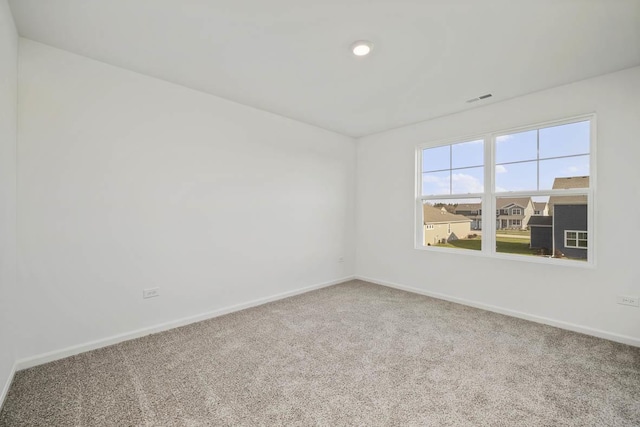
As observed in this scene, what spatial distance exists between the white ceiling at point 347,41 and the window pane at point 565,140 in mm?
504

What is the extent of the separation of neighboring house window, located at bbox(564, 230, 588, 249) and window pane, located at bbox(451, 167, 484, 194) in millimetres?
1000

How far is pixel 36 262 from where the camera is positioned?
227cm

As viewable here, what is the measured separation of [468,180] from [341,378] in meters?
3.04

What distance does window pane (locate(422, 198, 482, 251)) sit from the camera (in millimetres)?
3771

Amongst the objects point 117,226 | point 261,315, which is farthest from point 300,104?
point 261,315

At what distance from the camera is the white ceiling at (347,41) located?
6.24ft

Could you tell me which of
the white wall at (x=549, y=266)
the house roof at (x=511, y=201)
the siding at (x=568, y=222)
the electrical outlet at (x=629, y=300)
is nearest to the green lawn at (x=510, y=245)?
the white wall at (x=549, y=266)

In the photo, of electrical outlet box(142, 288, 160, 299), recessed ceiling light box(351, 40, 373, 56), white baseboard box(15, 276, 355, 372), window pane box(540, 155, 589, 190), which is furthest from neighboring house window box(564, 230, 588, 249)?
electrical outlet box(142, 288, 160, 299)

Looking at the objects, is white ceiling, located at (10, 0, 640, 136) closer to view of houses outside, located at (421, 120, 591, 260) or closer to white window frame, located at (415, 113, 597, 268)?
white window frame, located at (415, 113, 597, 268)

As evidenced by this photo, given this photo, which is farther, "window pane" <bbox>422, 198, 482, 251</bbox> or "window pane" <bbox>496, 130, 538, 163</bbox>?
"window pane" <bbox>422, 198, 482, 251</bbox>

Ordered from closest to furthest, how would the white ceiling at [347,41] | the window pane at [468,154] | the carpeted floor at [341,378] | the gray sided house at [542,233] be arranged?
the carpeted floor at [341,378]
the white ceiling at [347,41]
the gray sided house at [542,233]
the window pane at [468,154]

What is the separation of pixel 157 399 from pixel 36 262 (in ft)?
4.93

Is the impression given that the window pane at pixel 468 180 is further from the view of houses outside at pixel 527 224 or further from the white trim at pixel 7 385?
the white trim at pixel 7 385

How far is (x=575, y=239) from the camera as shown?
301cm
